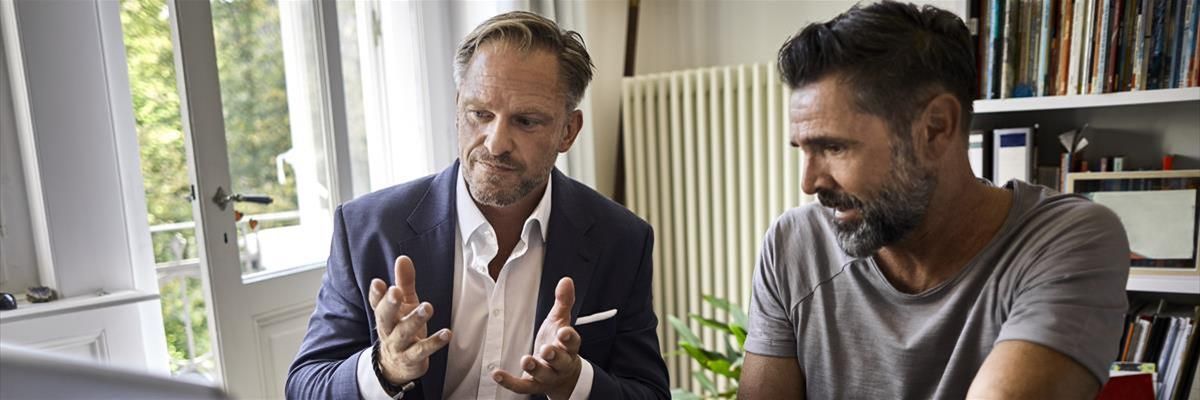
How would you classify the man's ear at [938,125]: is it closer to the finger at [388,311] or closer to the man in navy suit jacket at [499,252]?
the man in navy suit jacket at [499,252]

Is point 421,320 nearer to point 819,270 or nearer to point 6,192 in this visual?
point 819,270

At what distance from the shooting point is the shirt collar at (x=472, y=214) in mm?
1103

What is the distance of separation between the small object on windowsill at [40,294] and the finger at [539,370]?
1.22m

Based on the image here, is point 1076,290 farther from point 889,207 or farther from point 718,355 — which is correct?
point 718,355

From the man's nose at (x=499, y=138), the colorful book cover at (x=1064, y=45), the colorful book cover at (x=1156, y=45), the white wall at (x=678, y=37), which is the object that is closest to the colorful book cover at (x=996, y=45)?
the colorful book cover at (x=1064, y=45)

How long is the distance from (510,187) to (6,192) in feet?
3.78

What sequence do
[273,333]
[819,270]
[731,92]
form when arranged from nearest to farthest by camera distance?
[819,270] → [273,333] → [731,92]

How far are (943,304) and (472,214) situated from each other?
0.69m

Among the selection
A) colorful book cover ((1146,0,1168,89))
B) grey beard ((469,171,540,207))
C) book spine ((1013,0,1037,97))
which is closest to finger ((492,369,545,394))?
grey beard ((469,171,540,207))

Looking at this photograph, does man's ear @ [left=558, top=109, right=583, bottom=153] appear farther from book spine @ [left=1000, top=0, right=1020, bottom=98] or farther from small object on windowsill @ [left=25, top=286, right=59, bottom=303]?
small object on windowsill @ [left=25, top=286, right=59, bottom=303]

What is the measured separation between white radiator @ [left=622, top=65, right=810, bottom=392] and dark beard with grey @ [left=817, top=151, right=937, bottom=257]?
4.16 feet

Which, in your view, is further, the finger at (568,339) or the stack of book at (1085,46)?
the stack of book at (1085,46)

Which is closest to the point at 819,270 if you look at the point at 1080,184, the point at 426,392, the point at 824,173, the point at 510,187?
the point at 824,173

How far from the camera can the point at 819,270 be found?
1.02m
